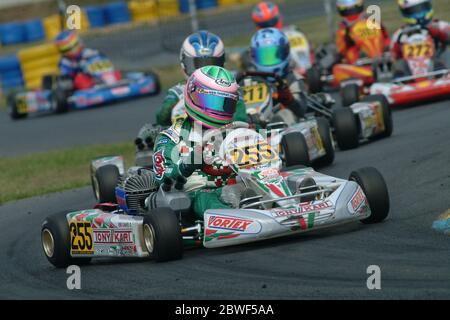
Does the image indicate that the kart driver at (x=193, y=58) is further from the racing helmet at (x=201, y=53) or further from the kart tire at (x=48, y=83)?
the kart tire at (x=48, y=83)

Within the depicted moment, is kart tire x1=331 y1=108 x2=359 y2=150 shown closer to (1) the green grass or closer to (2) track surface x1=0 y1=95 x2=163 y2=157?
(1) the green grass

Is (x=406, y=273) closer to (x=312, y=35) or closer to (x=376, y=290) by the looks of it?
(x=376, y=290)

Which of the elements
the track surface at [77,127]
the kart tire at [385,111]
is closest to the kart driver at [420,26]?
the kart tire at [385,111]

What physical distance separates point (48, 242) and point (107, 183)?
5.79ft

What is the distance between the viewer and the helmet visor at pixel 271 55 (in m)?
10.9

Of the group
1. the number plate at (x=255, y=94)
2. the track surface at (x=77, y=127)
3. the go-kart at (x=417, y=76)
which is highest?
the number plate at (x=255, y=94)

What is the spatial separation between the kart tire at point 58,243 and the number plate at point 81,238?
0.11 feet

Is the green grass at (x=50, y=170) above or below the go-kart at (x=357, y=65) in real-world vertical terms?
below

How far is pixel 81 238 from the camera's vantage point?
7.45 metres

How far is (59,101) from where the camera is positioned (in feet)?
59.6

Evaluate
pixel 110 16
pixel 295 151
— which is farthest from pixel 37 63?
pixel 295 151

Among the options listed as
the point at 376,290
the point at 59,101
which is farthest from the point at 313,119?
the point at 59,101

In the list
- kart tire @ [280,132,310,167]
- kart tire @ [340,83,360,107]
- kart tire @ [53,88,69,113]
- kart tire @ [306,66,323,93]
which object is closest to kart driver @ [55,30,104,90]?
kart tire @ [53,88,69,113]

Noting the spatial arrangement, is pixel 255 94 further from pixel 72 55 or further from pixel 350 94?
pixel 72 55
